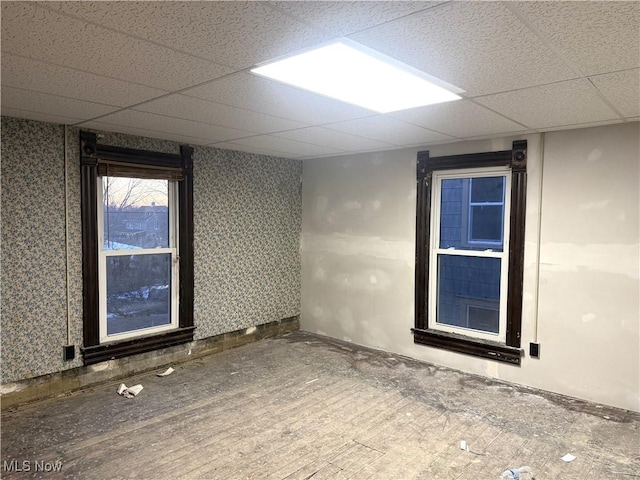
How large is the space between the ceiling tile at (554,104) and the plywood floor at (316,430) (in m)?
2.21

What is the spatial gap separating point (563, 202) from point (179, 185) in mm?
3534

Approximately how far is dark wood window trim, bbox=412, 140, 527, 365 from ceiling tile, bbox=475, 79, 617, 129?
2.00ft

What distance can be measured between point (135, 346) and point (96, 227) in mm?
1164

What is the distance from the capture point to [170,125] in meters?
3.45

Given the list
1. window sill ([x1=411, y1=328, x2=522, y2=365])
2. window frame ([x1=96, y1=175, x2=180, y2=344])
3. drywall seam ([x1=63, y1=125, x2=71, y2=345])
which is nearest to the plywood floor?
window sill ([x1=411, y1=328, x2=522, y2=365])

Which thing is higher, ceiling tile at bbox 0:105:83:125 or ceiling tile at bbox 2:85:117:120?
ceiling tile at bbox 0:105:83:125

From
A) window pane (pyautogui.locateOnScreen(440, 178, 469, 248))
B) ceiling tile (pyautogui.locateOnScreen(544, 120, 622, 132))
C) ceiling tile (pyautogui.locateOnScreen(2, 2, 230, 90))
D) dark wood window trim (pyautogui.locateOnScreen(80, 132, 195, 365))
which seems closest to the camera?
ceiling tile (pyautogui.locateOnScreen(2, 2, 230, 90))

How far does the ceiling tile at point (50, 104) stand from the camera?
2590mm

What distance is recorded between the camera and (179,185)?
4340 mm

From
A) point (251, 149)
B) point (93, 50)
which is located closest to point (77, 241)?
point (251, 149)

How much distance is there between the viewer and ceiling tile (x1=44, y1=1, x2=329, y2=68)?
4.93 feet

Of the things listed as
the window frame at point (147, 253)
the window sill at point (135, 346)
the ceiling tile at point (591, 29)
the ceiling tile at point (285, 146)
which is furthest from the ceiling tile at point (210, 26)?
the window sill at point (135, 346)

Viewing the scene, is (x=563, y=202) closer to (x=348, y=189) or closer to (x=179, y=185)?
(x=348, y=189)

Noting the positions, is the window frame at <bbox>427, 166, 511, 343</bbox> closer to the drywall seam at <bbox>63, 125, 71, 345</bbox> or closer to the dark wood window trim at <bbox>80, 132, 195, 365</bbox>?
the dark wood window trim at <bbox>80, 132, 195, 365</bbox>
